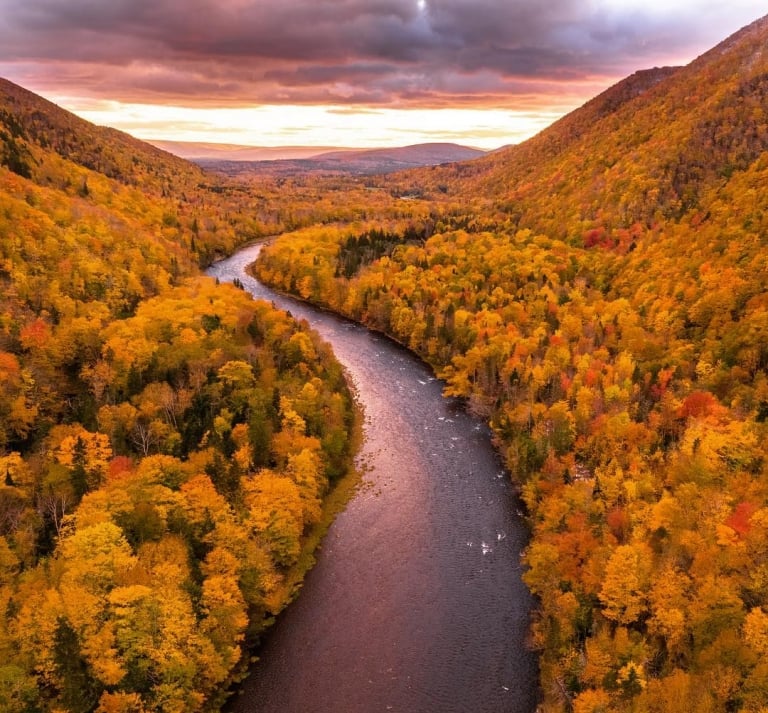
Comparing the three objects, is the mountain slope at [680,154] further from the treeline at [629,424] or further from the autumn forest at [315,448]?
the treeline at [629,424]

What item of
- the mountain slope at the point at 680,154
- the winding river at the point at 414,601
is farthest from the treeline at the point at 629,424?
the mountain slope at the point at 680,154

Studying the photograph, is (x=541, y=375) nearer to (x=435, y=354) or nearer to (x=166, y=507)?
(x=435, y=354)

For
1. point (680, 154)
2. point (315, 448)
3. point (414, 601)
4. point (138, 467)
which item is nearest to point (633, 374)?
point (315, 448)

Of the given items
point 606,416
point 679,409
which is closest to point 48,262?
point 606,416

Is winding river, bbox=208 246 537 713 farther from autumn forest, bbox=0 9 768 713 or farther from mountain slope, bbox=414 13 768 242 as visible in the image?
mountain slope, bbox=414 13 768 242

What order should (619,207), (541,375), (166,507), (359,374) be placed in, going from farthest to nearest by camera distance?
(619,207), (359,374), (541,375), (166,507)

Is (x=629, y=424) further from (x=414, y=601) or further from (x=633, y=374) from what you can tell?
(x=414, y=601)
